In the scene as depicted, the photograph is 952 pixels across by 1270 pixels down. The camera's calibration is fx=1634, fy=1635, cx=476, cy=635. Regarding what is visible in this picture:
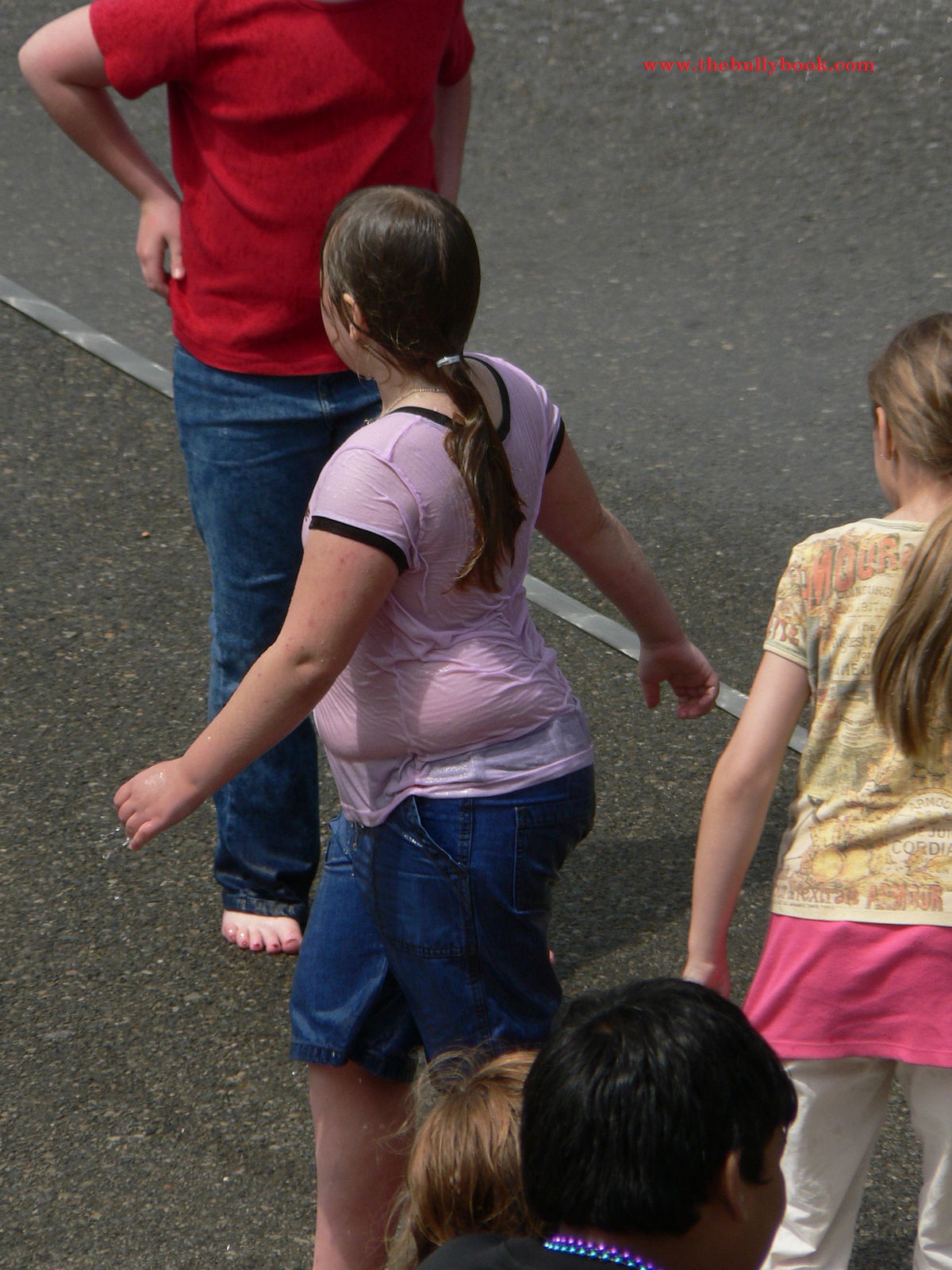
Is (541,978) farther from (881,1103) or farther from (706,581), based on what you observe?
(706,581)

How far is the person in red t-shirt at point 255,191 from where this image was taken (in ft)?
9.46

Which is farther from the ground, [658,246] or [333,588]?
[333,588]

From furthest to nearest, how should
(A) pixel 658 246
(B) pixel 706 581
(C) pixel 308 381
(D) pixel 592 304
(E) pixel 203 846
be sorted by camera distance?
(A) pixel 658 246 < (D) pixel 592 304 < (B) pixel 706 581 < (E) pixel 203 846 < (C) pixel 308 381

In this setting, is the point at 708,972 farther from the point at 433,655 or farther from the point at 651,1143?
the point at 651,1143

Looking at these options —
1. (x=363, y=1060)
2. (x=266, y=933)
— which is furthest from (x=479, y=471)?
(x=266, y=933)

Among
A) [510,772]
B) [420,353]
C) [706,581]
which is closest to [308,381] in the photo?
[420,353]

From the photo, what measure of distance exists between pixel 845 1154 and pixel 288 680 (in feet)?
3.31

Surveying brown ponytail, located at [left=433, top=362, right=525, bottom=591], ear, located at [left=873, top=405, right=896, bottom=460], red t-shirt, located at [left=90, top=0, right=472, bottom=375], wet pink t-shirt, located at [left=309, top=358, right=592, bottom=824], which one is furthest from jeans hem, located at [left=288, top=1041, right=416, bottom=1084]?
red t-shirt, located at [left=90, top=0, right=472, bottom=375]

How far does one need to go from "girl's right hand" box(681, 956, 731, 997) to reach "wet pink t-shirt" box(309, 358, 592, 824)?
0.32 m

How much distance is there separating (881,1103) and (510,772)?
0.69 metres

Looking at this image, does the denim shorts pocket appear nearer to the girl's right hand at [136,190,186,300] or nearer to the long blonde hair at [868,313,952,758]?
the long blonde hair at [868,313,952,758]

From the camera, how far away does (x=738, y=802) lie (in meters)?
2.17

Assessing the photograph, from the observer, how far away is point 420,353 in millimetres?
2197

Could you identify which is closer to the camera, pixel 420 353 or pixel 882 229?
pixel 420 353
